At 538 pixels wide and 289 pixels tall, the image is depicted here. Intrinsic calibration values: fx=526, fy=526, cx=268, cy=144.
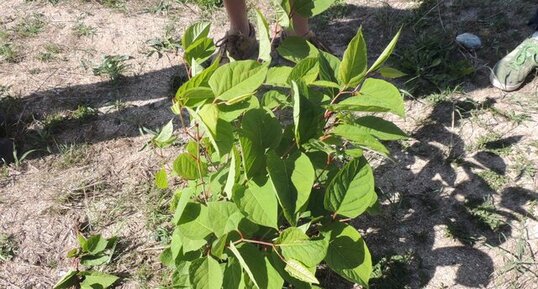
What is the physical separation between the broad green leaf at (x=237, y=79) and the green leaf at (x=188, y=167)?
0.25 meters

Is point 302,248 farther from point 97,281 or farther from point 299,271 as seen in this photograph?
point 97,281

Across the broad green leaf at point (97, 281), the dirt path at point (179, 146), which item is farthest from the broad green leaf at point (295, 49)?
the broad green leaf at point (97, 281)

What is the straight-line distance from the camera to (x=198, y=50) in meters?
1.31

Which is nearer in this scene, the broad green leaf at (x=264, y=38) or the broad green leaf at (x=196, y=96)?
the broad green leaf at (x=196, y=96)

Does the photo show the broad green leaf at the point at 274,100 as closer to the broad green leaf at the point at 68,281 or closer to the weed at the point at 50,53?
the broad green leaf at the point at 68,281

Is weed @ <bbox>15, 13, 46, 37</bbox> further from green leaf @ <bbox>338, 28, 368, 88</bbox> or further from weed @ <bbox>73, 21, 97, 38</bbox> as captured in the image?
green leaf @ <bbox>338, 28, 368, 88</bbox>

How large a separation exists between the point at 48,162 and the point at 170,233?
2.54ft

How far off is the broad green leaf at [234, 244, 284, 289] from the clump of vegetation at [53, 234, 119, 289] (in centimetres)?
84

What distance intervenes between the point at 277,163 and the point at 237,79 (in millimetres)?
224

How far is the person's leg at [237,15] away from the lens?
2721 millimetres

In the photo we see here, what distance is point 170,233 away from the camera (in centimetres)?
215

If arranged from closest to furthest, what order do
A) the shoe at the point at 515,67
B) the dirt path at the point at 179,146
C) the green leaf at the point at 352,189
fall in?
1. the green leaf at the point at 352,189
2. the dirt path at the point at 179,146
3. the shoe at the point at 515,67

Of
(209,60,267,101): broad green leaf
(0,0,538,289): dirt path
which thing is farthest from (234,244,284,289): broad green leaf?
(0,0,538,289): dirt path

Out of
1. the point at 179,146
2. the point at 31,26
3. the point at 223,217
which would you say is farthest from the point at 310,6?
the point at 31,26
